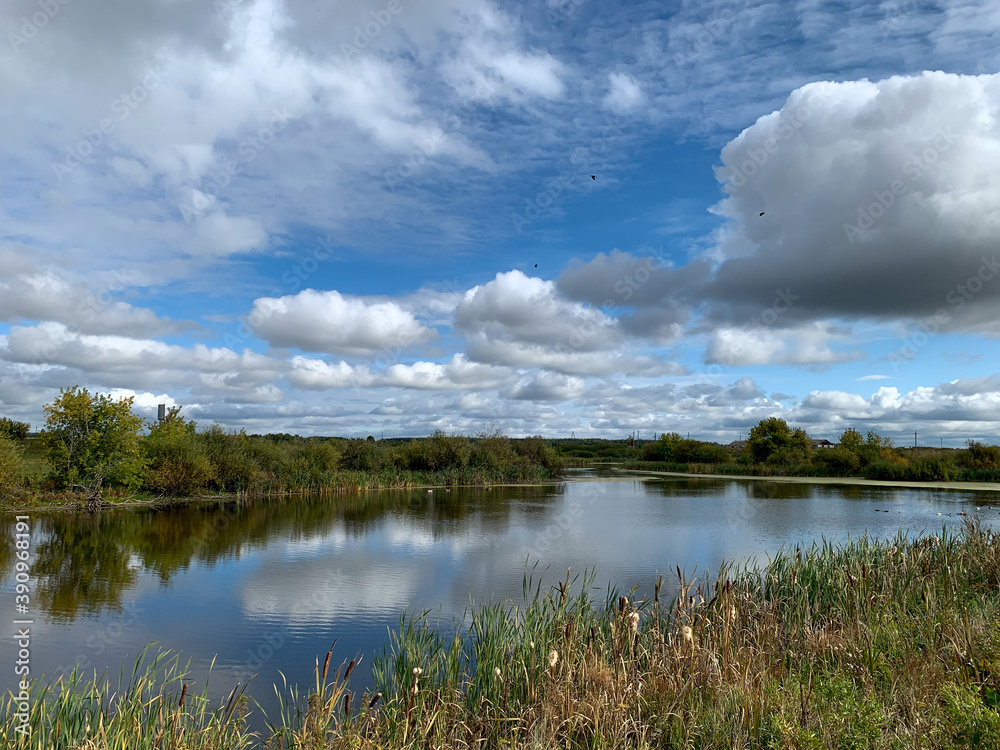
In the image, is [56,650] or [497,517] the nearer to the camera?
[56,650]

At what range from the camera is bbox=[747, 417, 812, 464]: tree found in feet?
142

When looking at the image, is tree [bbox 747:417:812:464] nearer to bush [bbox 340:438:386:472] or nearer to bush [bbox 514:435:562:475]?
bush [bbox 514:435:562:475]

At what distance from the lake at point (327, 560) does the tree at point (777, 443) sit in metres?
19.1

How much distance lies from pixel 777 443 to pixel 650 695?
144ft

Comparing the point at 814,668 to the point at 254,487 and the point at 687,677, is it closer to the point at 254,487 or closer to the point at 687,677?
the point at 687,677

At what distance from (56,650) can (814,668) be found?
299 inches

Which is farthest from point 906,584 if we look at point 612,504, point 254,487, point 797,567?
point 254,487

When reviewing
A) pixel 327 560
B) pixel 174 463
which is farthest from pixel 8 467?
pixel 327 560

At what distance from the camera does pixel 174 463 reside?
2191 cm

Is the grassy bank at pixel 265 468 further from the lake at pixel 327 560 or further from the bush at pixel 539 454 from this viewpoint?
the lake at pixel 327 560

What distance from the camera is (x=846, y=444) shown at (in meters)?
43.9

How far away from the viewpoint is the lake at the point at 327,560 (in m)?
7.41

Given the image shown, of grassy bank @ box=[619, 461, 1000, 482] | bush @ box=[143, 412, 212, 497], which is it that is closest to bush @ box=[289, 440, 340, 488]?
bush @ box=[143, 412, 212, 497]

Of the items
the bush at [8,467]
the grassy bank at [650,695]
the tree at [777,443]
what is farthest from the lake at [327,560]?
the tree at [777,443]
